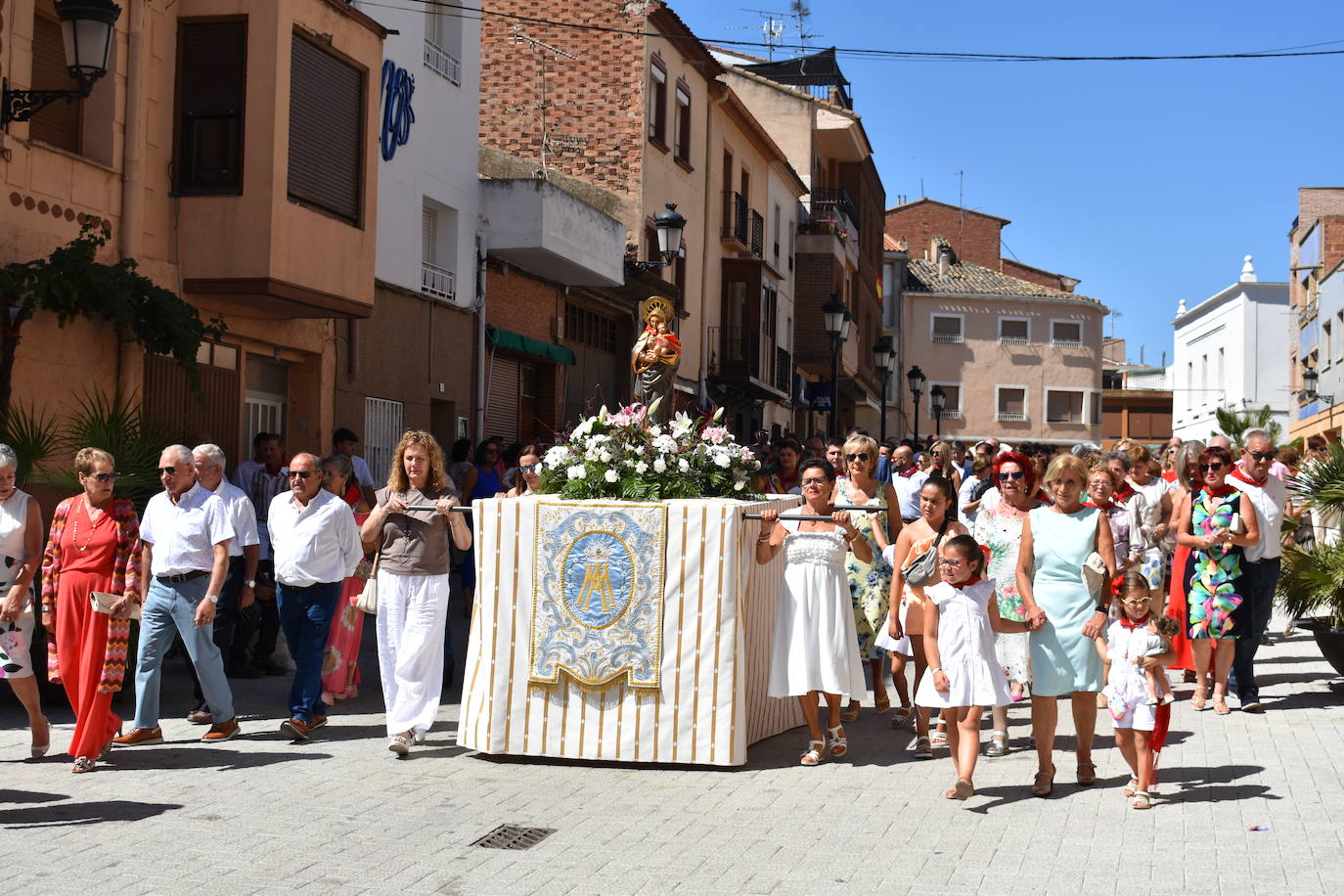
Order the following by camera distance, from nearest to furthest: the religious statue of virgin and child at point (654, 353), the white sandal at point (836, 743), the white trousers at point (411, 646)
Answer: the white sandal at point (836, 743)
the white trousers at point (411, 646)
the religious statue of virgin and child at point (654, 353)

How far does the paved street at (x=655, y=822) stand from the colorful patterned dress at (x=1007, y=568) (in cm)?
69

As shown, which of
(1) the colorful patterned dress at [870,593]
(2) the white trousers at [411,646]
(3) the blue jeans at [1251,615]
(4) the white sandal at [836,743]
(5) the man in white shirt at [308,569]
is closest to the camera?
(4) the white sandal at [836,743]

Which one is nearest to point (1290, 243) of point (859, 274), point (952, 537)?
point (859, 274)

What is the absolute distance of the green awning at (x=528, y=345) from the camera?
22.2m

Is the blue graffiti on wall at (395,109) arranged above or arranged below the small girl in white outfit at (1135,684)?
above

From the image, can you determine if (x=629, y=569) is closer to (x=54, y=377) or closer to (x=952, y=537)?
(x=952, y=537)

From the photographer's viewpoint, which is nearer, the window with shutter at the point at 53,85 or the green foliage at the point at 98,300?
the green foliage at the point at 98,300

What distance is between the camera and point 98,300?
520 inches

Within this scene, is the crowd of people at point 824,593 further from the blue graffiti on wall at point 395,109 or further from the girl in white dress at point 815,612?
the blue graffiti on wall at point 395,109

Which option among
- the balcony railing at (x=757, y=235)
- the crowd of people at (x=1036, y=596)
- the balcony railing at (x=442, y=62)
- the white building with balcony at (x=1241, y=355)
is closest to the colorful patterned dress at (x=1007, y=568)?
the crowd of people at (x=1036, y=596)

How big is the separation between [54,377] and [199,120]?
10.7ft

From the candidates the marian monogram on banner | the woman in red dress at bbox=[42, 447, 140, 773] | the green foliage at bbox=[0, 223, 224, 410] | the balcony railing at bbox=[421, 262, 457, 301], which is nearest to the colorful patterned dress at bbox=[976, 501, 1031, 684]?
the marian monogram on banner

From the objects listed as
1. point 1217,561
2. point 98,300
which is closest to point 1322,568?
point 1217,561

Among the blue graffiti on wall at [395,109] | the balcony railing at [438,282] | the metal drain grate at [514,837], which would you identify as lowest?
the metal drain grate at [514,837]
